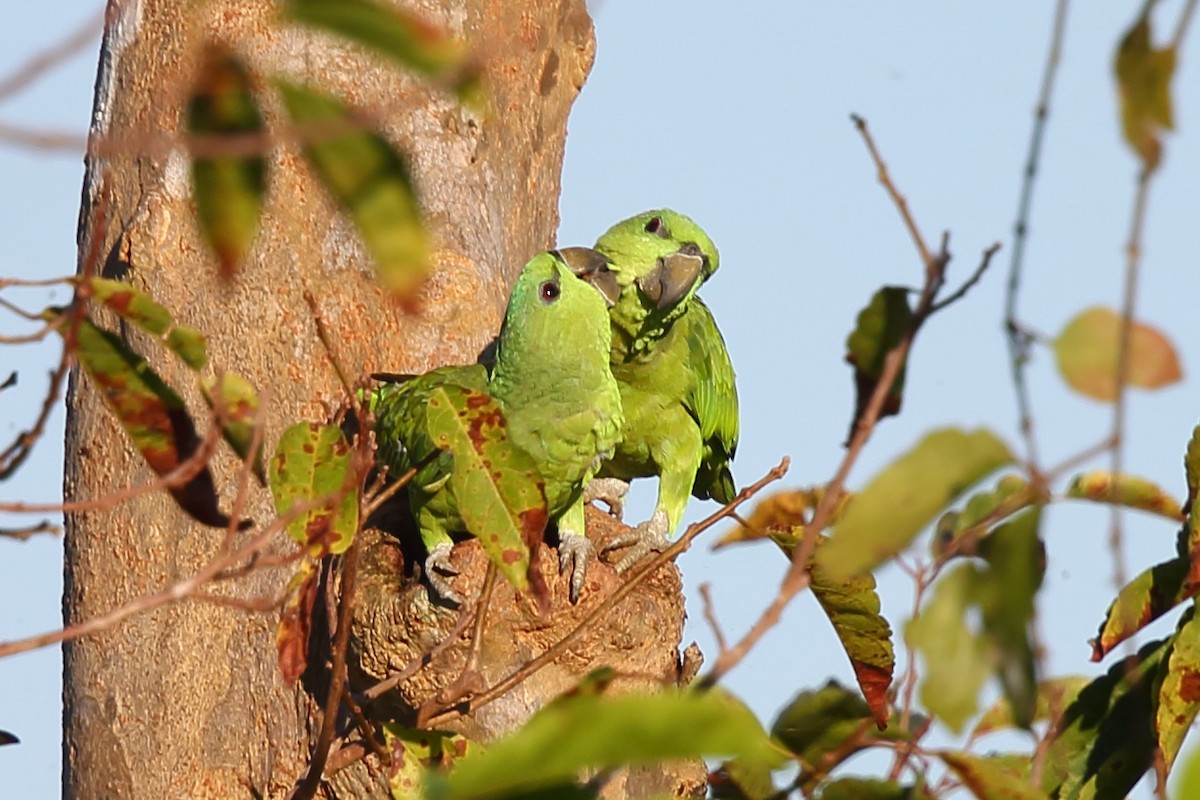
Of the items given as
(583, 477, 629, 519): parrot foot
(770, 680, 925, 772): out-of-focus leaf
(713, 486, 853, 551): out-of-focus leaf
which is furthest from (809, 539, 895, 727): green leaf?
(583, 477, 629, 519): parrot foot

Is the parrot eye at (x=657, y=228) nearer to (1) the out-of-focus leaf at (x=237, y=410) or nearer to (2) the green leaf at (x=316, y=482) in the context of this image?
(2) the green leaf at (x=316, y=482)

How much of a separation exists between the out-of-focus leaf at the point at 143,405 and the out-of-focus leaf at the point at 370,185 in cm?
71

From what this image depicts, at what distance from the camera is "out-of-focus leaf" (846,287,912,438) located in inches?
52.0

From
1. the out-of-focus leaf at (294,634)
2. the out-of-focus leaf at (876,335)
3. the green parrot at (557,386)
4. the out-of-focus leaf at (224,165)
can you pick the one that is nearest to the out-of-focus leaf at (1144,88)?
the out-of-focus leaf at (876,335)

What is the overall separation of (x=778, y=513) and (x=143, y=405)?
1.12 meters

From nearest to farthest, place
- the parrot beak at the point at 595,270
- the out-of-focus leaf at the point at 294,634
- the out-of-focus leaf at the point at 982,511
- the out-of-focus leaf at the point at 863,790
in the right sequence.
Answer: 1. the out-of-focus leaf at the point at 982,511
2. the out-of-focus leaf at the point at 863,790
3. the out-of-focus leaf at the point at 294,634
4. the parrot beak at the point at 595,270

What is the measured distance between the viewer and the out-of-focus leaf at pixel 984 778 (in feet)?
4.44

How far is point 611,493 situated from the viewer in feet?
14.3

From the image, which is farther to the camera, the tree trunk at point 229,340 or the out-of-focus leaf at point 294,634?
the tree trunk at point 229,340

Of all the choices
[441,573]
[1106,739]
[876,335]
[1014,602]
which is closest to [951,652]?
[1014,602]

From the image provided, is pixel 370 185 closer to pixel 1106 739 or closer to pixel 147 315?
pixel 147 315

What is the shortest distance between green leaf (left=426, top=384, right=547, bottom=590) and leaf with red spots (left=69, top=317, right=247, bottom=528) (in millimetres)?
415

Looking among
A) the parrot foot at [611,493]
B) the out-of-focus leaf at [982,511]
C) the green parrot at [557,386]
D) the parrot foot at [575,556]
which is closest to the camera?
the out-of-focus leaf at [982,511]

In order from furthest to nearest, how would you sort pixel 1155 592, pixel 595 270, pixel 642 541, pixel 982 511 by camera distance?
pixel 595 270 < pixel 642 541 < pixel 1155 592 < pixel 982 511
